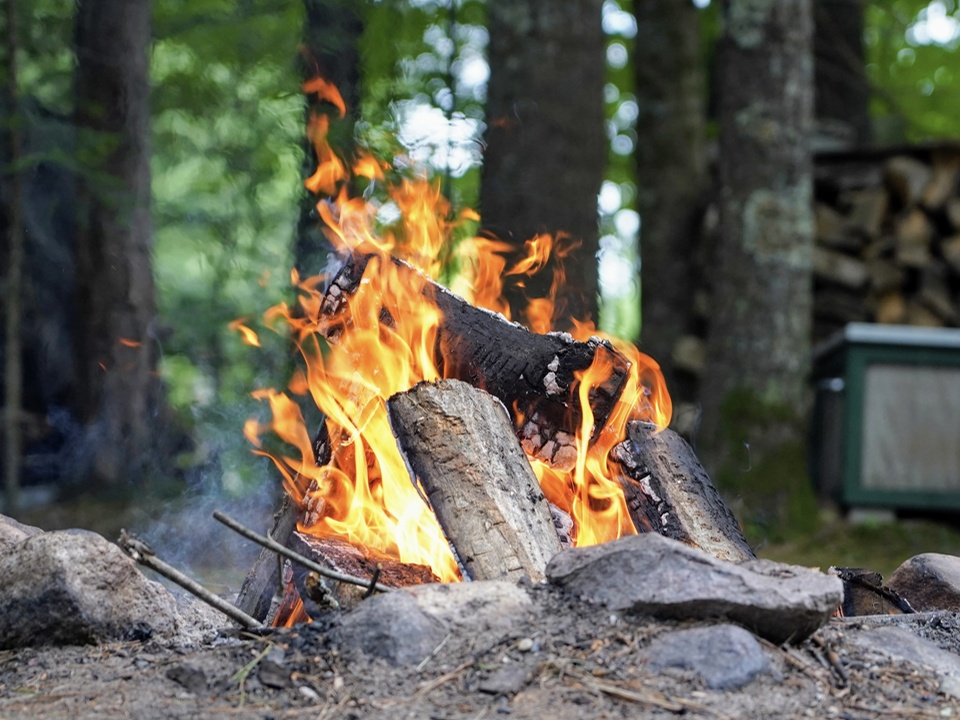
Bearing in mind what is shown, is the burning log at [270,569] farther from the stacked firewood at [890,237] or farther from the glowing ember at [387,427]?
the stacked firewood at [890,237]

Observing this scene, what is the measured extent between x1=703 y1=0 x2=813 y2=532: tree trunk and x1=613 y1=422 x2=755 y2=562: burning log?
12.9 feet

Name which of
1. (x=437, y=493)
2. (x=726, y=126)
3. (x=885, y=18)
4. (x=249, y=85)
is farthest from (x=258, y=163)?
(x=885, y=18)

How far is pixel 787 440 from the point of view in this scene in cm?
747

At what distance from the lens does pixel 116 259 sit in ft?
30.3

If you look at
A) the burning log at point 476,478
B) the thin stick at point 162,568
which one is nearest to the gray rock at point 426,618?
the burning log at point 476,478

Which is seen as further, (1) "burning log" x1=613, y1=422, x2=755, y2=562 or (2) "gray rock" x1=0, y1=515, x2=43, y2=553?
(2) "gray rock" x1=0, y1=515, x2=43, y2=553

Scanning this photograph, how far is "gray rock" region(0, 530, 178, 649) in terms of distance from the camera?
9.87 ft

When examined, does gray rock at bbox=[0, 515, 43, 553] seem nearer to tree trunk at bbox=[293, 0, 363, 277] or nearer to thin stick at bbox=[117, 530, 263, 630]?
thin stick at bbox=[117, 530, 263, 630]

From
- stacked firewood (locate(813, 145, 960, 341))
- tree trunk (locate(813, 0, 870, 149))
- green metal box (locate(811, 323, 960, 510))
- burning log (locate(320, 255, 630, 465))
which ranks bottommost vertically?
green metal box (locate(811, 323, 960, 510))

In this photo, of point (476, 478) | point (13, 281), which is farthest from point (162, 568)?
point (13, 281)

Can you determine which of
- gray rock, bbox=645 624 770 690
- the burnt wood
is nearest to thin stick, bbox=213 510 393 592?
the burnt wood

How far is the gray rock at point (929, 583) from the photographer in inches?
141

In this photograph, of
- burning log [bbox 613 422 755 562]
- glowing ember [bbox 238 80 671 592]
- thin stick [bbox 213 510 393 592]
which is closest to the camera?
thin stick [bbox 213 510 393 592]

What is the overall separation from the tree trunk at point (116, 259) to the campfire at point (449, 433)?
5.42 metres
